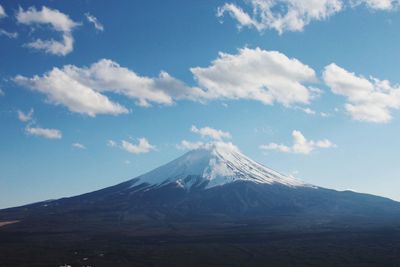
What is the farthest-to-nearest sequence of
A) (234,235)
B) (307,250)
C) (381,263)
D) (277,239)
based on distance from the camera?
(234,235)
(277,239)
(307,250)
(381,263)

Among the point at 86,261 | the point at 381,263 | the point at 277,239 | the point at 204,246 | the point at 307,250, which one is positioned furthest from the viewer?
the point at 277,239

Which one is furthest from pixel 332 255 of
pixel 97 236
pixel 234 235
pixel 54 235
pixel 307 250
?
pixel 54 235

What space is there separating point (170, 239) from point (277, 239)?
1163 inches

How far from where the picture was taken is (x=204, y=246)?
119m

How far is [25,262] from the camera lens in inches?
3671

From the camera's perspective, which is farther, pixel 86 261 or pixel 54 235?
pixel 54 235

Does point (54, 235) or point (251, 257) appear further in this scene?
point (54, 235)

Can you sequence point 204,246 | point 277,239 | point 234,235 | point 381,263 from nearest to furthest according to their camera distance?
1. point 381,263
2. point 204,246
3. point 277,239
4. point 234,235

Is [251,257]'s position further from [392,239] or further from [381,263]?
[392,239]

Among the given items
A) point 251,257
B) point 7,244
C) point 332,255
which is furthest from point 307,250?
point 7,244

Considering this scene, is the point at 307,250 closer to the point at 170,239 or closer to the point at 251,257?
the point at 251,257

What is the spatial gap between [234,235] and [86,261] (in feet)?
198

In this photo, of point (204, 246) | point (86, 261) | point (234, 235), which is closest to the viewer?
point (86, 261)

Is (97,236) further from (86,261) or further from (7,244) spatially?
(86,261)
